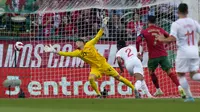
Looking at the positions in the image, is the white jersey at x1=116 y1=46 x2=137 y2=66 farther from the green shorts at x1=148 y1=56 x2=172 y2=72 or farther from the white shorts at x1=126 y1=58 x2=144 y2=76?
the green shorts at x1=148 y1=56 x2=172 y2=72

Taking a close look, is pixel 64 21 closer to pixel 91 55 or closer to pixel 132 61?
pixel 91 55

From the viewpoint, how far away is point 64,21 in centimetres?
1938

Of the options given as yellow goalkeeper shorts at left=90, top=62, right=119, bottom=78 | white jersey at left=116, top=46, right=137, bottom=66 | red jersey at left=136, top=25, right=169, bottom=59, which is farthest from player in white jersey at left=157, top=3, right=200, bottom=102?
yellow goalkeeper shorts at left=90, top=62, right=119, bottom=78

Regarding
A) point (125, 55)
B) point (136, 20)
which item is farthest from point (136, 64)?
point (136, 20)

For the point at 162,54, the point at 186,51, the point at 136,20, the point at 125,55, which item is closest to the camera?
the point at 186,51

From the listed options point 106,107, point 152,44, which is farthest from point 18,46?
point 106,107

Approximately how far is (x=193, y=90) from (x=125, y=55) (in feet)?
7.40

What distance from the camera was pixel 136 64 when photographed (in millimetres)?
15281

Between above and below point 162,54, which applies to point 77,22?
above

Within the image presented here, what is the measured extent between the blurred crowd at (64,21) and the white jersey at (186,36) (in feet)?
23.0

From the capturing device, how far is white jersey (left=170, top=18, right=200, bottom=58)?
36.2 ft

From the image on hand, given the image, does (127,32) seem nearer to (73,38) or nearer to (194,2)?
(73,38)

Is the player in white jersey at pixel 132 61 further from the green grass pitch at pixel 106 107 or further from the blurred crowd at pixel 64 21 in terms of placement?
the green grass pitch at pixel 106 107

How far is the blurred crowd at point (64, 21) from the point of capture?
727 inches
